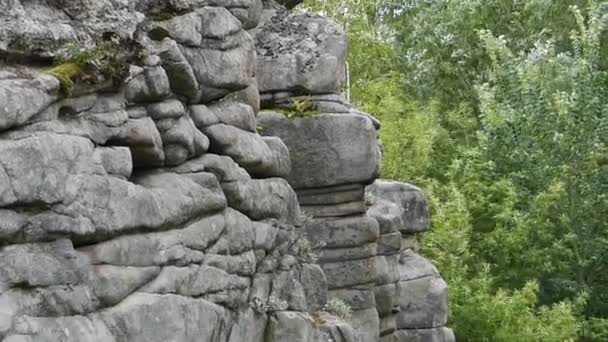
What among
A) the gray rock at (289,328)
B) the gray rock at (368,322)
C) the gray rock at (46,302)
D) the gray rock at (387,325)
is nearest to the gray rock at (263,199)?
the gray rock at (289,328)

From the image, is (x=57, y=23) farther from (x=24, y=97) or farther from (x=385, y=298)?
(x=385, y=298)

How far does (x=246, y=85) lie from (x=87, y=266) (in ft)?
12.1

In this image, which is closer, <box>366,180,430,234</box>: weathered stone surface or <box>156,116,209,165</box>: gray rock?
<box>156,116,209,165</box>: gray rock

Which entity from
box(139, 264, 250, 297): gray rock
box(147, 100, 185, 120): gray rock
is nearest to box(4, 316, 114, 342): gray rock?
box(139, 264, 250, 297): gray rock

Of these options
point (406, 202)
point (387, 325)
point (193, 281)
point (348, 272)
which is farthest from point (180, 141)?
point (406, 202)

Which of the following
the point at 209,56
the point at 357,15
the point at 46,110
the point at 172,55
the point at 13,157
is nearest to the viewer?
the point at 13,157

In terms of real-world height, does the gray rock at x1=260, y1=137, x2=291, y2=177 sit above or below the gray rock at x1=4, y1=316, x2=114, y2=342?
below

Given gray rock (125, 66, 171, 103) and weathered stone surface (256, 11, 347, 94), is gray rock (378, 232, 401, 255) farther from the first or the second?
gray rock (125, 66, 171, 103)

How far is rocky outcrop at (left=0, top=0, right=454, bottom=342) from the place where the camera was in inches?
298

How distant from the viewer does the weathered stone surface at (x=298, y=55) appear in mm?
14391

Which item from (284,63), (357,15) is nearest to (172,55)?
(284,63)

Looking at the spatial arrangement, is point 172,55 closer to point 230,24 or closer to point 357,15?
point 230,24

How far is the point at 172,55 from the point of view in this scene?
971cm

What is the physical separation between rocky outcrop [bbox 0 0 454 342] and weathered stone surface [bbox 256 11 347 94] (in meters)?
0.03
